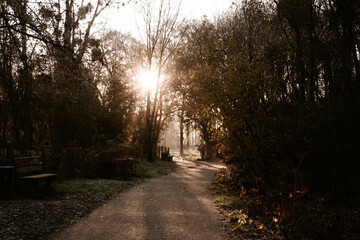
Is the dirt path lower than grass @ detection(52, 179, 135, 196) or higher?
lower

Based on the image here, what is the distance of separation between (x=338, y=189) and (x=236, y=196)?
280 cm

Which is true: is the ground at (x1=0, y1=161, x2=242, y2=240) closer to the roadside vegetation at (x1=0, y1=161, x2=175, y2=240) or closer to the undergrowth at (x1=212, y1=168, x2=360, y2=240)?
the roadside vegetation at (x1=0, y1=161, x2=175, y2=240)

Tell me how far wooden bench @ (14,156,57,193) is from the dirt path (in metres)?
1.92

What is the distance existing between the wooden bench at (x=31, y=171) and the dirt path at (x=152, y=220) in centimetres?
192

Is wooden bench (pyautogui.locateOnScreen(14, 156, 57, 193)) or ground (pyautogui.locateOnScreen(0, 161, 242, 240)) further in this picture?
wooden bench (pyautogui.locateOnScreen(14, 156, 57, 193))

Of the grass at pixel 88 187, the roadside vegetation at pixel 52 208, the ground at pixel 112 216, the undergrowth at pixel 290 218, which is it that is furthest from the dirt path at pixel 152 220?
the grass at pixel 88 187

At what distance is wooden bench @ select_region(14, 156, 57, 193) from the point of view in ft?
24.3

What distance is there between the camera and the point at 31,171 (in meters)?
8.17

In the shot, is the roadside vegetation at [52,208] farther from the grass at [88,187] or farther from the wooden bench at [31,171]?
the wooden bench at [31,171]

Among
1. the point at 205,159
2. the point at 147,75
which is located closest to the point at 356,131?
the point at 147,75

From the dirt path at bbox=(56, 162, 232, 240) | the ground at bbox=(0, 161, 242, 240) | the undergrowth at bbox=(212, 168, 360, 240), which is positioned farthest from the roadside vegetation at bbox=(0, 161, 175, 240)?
the undergrowth at bbox=(212, 168, 360, 240)

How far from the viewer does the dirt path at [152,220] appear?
16.6 feet

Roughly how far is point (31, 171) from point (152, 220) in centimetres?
441

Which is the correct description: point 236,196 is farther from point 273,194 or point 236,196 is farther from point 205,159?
point 205,159
